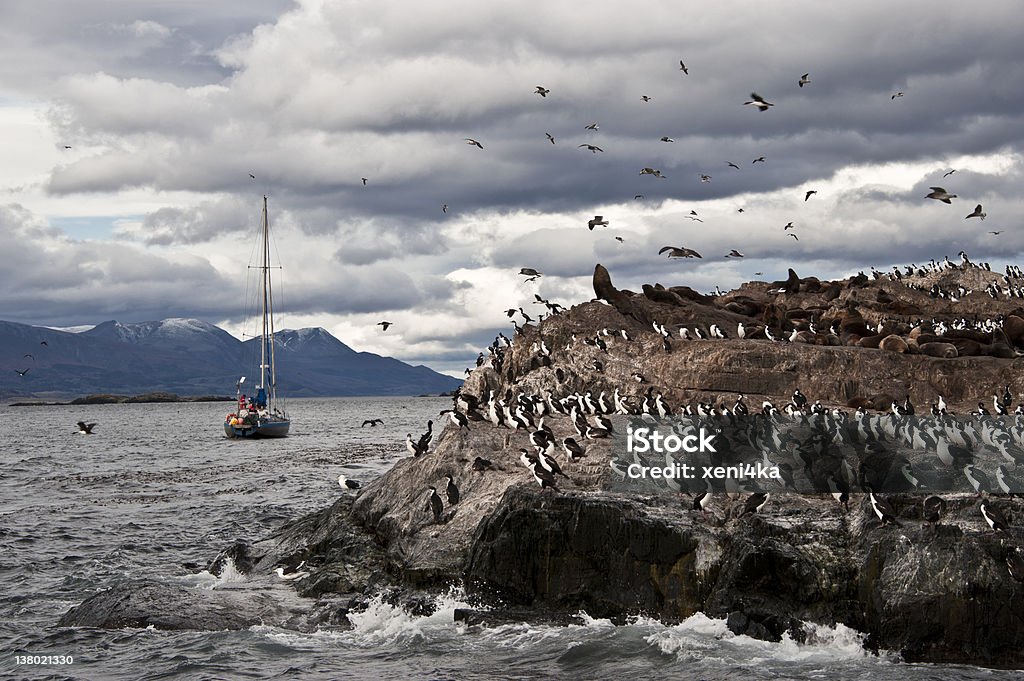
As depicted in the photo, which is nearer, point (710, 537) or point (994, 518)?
point (994, 518)

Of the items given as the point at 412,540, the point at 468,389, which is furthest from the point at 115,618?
the point at 468,389

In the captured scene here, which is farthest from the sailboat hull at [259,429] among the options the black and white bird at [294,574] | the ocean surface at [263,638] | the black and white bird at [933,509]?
the black and white bird at [933,509]

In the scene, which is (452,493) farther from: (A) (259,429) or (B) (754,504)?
(A) (259,429)

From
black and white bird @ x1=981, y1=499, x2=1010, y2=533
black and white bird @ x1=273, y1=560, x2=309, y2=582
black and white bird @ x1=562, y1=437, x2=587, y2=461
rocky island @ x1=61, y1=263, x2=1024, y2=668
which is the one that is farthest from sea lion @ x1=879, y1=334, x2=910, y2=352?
black and white bird @ x1=273, y1=560, x2=309, y2=582

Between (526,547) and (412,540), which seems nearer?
(526,547)

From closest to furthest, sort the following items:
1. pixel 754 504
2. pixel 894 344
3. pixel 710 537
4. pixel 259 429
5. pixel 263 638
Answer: pixel 710 537 → pixel 754 504 → pixel 263 638 → pixel 894 344 → pixel 259 429

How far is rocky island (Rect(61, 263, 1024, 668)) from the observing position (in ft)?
47.4

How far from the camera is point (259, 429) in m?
73.5

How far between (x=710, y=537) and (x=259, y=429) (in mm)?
61621

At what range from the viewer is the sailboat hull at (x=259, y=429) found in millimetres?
72875

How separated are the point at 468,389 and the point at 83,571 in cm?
1349

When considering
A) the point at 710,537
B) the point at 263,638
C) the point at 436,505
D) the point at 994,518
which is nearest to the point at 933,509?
the point at 994,518

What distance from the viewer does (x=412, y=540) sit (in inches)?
747

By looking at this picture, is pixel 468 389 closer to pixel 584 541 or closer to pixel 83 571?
pixel 83 571
